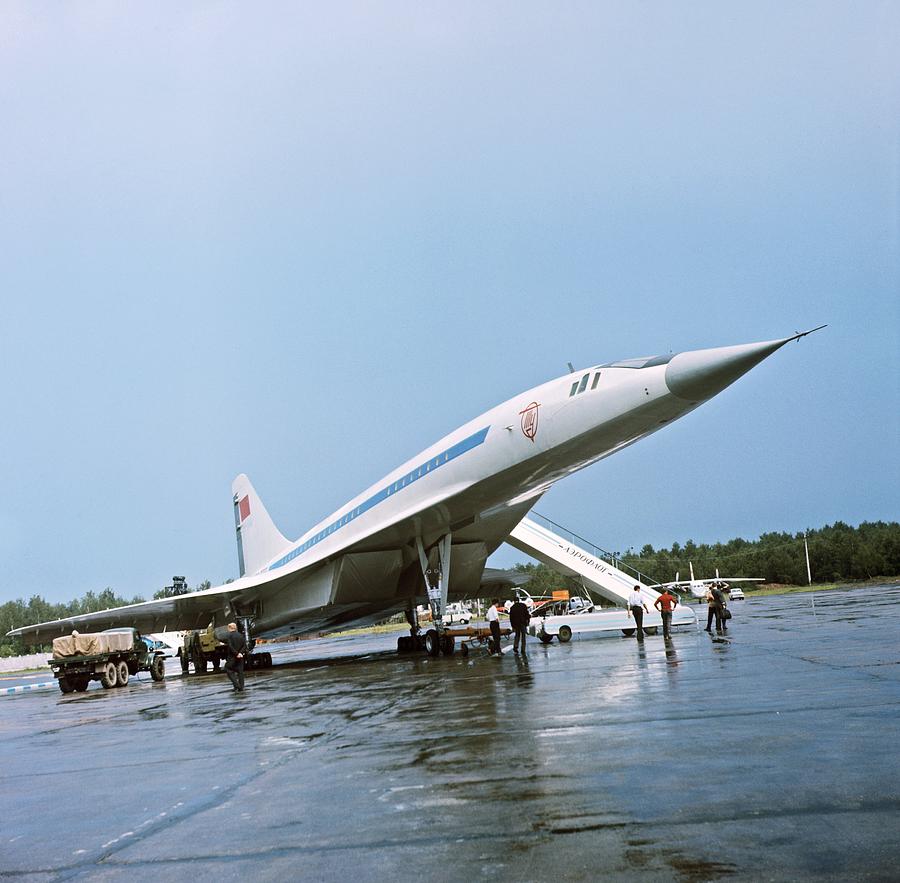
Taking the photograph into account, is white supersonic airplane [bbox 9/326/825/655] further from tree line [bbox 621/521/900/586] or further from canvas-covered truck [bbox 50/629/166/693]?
tree line [bbox 621/521/900/586]

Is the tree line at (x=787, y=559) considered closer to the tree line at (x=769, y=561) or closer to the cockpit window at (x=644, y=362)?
the tree line at (x=769, y=561)

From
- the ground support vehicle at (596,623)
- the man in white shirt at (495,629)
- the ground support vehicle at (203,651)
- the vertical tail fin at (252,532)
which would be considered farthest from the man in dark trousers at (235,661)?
the vertical tail fin at (252,532)

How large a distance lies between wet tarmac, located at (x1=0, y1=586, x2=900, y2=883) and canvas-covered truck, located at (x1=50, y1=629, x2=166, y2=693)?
10421 millimetres

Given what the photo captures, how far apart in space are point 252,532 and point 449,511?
1526cm

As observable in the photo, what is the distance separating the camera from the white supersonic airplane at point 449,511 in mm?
14477

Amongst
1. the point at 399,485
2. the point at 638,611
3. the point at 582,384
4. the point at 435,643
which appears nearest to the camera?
the point at 582,384

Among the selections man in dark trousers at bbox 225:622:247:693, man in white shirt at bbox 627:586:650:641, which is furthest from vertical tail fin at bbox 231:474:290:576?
man in dark trousers at bbox 225:622:247:693

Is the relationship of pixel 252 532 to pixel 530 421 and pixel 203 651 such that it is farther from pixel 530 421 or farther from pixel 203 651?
pixel 530 421

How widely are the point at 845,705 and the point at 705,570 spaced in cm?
9506

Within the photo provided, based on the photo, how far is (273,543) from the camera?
31.3m

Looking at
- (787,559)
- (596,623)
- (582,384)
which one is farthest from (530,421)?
(787,559)

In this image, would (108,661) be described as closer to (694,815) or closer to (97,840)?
(97,840)

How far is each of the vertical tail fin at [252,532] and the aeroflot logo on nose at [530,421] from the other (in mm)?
15929

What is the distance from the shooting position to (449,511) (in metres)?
18.9
